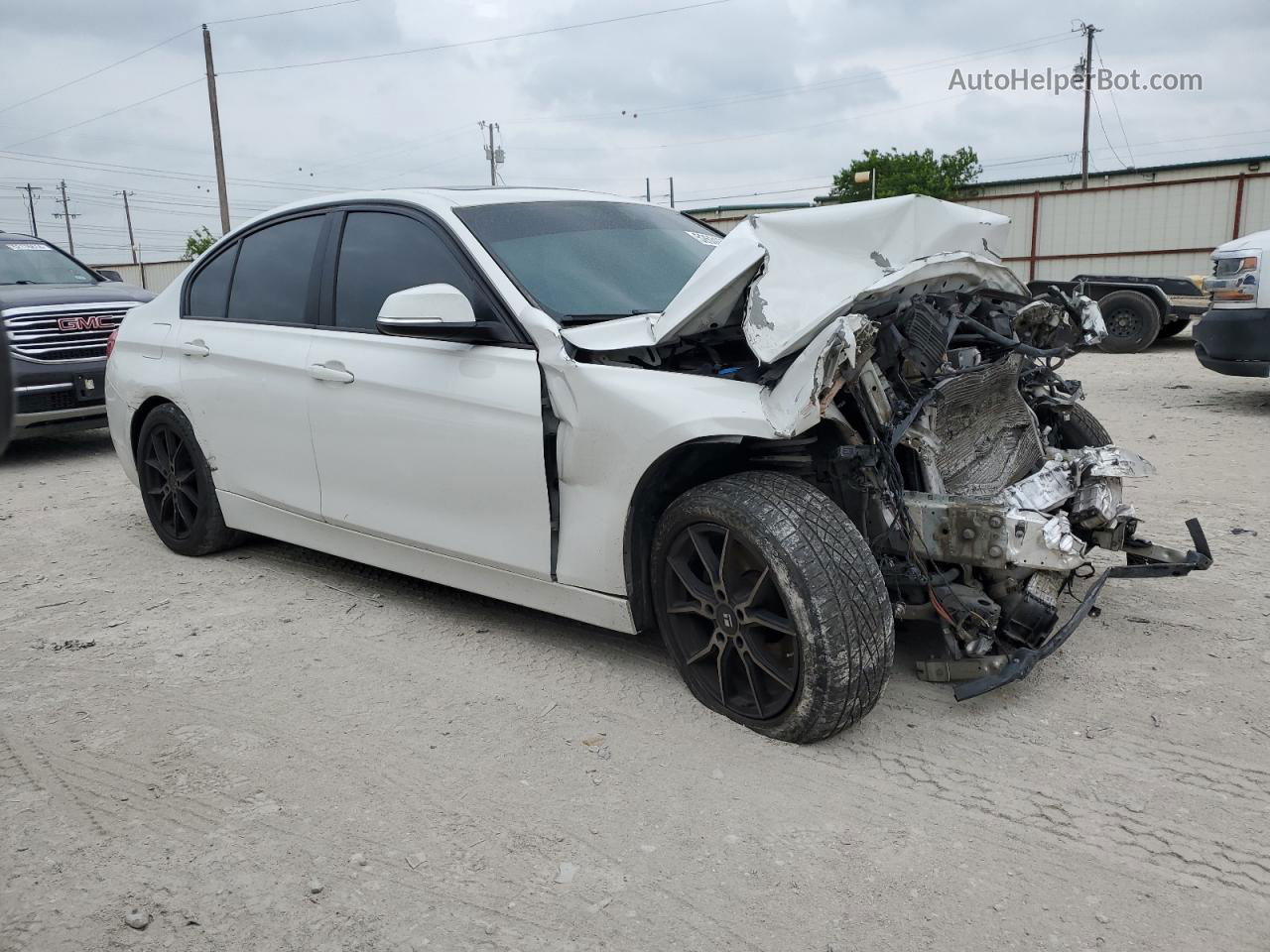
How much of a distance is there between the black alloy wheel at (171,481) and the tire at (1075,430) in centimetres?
386

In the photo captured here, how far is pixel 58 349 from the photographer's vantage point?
7.83 m

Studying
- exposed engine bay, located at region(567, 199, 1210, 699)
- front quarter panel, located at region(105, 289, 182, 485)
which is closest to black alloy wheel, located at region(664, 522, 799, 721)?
exposed engine bay, located at region(567, 199, 1210, 699)

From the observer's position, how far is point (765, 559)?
289cm

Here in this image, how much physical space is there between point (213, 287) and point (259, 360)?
776mm

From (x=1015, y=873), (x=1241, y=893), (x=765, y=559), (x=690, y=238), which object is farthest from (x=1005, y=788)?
(x=690, y=238)

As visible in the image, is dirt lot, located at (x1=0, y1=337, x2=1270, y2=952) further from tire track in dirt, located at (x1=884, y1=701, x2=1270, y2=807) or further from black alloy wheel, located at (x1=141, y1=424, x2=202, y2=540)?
black alloy wheel, located at (x1=141, y1=424, x2=202, y2=540)

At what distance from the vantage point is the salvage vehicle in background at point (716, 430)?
2959 mm

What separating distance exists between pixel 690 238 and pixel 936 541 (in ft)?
5.83

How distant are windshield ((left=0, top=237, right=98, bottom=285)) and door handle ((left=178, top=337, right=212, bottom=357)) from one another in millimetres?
4832

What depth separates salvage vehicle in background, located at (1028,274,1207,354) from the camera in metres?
12.7

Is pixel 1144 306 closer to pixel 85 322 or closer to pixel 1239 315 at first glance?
pixel 1239 315

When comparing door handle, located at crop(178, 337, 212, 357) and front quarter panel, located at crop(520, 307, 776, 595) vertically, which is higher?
door handle, located at crop(178, 337, 212, 357)

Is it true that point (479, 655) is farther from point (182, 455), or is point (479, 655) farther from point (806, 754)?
point (182, 455)

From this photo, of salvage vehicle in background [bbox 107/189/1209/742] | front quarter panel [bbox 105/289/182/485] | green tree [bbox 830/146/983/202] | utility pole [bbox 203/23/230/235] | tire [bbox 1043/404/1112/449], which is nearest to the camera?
salvage vehicle in background [bbox 107/189/1209/742]
